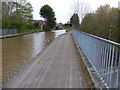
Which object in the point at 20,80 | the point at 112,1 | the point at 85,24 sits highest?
the point at 112,1

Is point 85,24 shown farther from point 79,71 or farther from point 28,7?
point 28,7

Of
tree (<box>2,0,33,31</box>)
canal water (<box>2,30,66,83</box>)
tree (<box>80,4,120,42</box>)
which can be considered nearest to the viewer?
canal water (<box>2,30,66,83</box>)

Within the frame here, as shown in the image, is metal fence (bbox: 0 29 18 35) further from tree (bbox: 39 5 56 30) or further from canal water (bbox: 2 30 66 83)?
tree (bbox: 39 5 56 30)

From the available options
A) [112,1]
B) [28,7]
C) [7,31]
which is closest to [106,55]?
[112,1]

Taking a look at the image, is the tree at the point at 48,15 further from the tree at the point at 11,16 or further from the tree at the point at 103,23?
the tree at the point at 103,23

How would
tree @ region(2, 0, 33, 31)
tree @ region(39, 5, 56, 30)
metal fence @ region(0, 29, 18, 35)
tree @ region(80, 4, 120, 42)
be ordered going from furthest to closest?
tree @ region(39, 5, 56, 30)
tree @ region(2, 0, 33, 31)
metal fence @ region(0, 29, 18, 35)
tree @ region(80, 4, 120, 42)

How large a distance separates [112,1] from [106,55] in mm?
18488

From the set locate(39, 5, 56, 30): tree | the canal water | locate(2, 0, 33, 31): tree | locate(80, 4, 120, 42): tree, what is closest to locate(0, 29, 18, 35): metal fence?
locate(2, 0, 33, 31): tree

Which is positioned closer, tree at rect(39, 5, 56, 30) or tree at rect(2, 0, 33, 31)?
tree at rect(2, 0, 33, 31)

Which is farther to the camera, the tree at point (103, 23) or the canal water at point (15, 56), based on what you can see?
the tree at point (103, 23)

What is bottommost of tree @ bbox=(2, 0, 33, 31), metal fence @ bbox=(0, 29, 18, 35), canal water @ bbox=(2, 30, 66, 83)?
canal water @ bbox=(2, 30, 66, 83)

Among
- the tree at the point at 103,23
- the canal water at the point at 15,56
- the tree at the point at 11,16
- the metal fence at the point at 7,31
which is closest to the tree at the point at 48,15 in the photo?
the tree at the point at 11,16

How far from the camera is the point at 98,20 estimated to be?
17500 millimetres

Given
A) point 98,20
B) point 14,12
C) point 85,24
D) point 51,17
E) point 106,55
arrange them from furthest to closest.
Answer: point 51,17
point 14,12
point 85,24
point 98,20
point 106,55
